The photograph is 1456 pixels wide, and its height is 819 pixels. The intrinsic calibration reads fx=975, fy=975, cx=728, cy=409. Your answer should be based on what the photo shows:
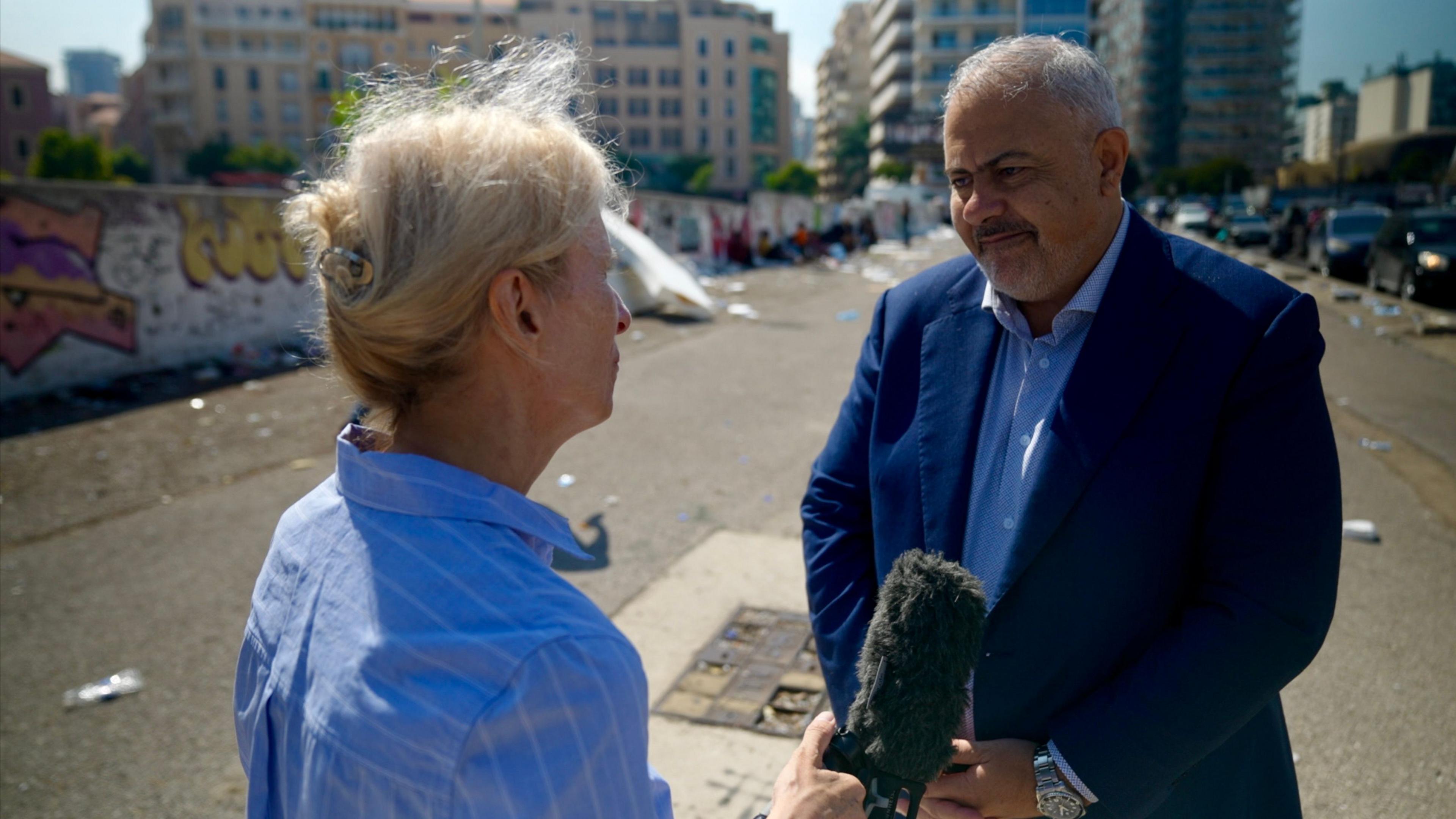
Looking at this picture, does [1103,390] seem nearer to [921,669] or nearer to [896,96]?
[921,669]

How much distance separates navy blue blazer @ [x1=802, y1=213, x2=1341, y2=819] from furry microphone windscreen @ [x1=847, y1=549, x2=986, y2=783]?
42 centimetres

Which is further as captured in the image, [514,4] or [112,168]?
[514,4]

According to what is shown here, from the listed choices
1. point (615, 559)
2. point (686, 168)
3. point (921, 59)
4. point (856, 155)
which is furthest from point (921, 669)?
point (856, 155)

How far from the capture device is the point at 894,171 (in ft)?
303

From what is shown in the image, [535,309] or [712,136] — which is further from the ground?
[712,136]

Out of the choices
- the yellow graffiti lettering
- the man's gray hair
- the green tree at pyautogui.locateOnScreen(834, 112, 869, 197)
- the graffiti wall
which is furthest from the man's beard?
the green tree at pyautogui.locateOnScreen(834, 112, 869, 197)

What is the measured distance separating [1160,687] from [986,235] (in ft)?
3.00

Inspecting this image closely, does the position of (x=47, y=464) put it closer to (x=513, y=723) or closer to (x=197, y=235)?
(x=197, y=235)

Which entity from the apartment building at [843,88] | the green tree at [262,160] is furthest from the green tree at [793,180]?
the green tree at [262,160]

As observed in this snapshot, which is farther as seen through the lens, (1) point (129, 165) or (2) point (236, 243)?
(1) point (129, 165)

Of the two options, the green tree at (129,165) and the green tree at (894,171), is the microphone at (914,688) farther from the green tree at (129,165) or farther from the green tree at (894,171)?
the green tree at (129,165)

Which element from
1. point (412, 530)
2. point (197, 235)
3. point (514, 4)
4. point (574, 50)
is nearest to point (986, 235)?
point (574, 50)

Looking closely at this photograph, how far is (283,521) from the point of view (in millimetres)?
1298

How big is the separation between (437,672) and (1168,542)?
1268mm
